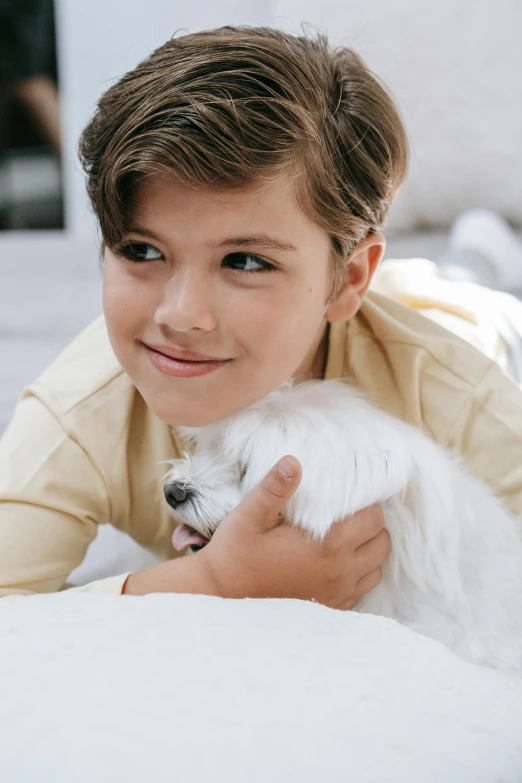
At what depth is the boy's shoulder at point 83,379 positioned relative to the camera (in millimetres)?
1185

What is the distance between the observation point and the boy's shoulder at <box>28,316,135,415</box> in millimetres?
1185

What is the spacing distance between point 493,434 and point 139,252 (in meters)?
0.54

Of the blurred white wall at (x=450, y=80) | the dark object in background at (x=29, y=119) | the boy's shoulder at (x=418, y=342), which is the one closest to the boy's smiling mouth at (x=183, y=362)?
the boy's shoulder at (x=418, y=342)

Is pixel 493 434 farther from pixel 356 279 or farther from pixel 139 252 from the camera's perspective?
pixel 139 252

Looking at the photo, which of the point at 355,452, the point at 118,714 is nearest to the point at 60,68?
the point at 355,452

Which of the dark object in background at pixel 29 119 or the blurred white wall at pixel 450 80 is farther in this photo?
the dark object in background at pixel 29 119

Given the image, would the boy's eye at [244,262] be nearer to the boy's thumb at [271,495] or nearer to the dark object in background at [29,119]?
the boy's thumb at [271,495]

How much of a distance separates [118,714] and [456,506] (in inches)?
18.0

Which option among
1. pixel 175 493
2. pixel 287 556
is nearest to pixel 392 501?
pixel 287 556

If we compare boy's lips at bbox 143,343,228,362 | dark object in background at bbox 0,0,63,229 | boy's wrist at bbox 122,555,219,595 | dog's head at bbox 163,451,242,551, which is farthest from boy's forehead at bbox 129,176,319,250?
dark object in background at bbox 0,0,63,229

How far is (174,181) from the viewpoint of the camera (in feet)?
2.96

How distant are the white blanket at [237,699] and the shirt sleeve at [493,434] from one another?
1.34 feet

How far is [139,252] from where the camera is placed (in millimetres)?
981

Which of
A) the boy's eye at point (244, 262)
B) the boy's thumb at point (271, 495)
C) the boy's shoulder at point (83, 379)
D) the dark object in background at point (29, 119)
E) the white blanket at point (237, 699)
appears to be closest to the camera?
the white blanket at point (237, 699)
